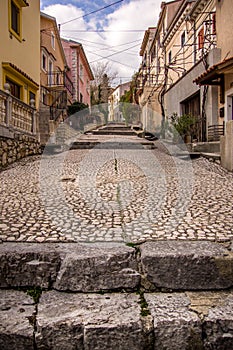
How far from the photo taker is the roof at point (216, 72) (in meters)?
8.65

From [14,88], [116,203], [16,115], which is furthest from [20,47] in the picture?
[116,203]

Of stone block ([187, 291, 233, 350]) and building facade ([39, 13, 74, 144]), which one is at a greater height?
building facade ([39, 13, 74, 144])

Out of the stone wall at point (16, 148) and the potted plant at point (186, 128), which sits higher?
the potted plant at point (186, 128)

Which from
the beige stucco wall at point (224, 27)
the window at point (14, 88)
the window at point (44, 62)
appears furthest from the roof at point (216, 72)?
the window at point (44, 62)

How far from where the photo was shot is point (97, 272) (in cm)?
220

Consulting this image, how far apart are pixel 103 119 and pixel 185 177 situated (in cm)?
2439

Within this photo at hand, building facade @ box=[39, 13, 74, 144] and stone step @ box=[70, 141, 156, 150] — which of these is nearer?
stone step @ box=[70, 141, 156, 150]

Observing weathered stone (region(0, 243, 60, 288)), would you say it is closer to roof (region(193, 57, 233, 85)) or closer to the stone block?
the stone block

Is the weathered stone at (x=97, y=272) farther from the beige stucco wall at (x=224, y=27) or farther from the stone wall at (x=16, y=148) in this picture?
the beige stucco wall at (x=224, y=27)

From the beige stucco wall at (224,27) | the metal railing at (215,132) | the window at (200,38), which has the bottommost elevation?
the metal railing at (215,132)

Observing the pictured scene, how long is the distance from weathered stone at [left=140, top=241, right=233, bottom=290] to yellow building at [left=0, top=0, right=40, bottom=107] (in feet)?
31.9

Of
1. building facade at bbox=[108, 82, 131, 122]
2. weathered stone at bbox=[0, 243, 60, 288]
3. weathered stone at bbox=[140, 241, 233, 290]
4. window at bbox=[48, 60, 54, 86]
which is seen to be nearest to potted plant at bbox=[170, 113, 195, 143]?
weathered stone at bbox=[140, 241, 233, 290]

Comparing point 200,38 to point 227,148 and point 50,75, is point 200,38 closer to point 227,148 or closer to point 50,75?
point 227,148

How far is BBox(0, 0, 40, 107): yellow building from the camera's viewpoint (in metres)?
10.4
